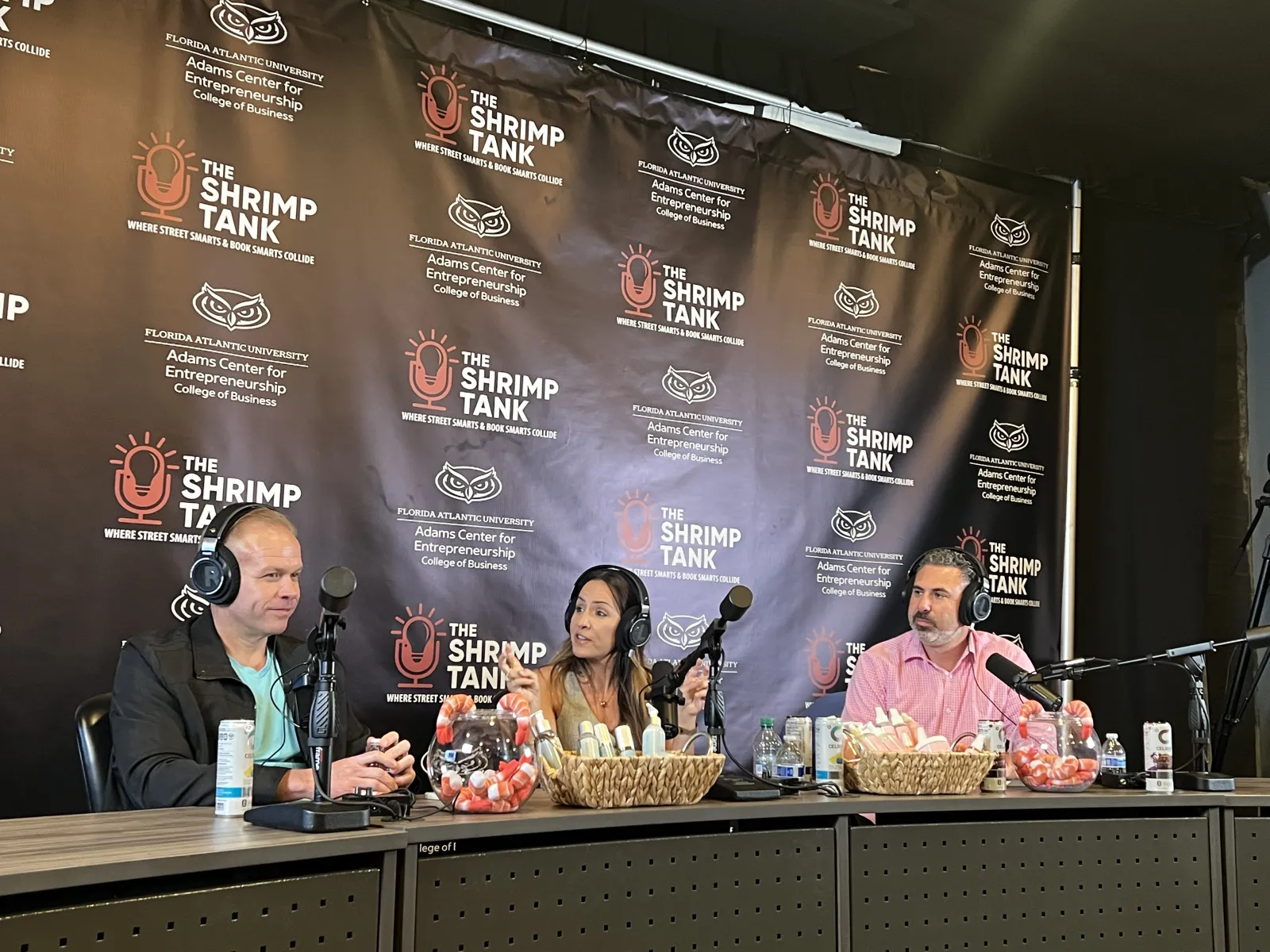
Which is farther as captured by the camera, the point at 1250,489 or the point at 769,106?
the point at 1250,489

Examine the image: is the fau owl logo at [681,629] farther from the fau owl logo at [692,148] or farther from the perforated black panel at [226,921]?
the perforated black panel at [226,921]

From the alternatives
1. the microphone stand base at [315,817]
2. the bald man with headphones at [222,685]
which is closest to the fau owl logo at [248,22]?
the bald man with headphones at [222,685]

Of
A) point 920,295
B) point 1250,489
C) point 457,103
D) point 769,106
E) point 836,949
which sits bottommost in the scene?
point 836,949

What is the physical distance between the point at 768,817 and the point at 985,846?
19.0 inches

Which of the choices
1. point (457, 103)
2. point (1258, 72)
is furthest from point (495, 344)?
point (1258, 72)

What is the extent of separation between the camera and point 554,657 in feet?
11.4

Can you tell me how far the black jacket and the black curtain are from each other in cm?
320

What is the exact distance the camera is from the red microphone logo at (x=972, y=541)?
4.37 metres

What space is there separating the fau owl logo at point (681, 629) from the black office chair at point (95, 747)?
5.66ft

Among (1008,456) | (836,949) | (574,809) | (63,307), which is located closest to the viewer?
(574,809)

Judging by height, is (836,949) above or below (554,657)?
below

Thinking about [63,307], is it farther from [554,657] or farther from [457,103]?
[554,657]

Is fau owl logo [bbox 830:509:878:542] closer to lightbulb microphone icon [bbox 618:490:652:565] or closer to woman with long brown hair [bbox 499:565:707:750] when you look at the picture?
lightbulb microphone icon [bbox 618:490:652:565]

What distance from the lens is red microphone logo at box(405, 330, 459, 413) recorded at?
344 centimetres
